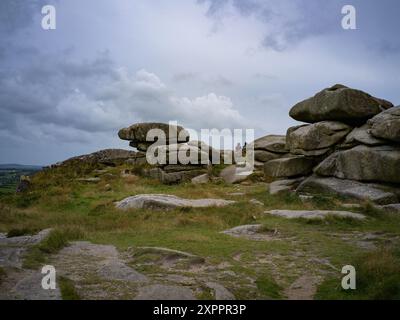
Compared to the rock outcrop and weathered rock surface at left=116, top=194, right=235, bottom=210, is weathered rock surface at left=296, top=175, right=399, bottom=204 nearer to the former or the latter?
weathered rock surface at left=116, top=194, right=235, bottom=210

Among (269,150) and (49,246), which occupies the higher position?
(269,150)

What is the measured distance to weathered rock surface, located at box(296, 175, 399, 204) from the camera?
2234 cm

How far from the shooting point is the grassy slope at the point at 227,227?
10719 mm

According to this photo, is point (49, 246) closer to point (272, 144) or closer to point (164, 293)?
point (164, 293)

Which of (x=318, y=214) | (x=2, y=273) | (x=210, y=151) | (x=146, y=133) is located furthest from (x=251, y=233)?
(x=146, y=133)

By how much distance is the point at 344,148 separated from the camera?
2691 centimetres

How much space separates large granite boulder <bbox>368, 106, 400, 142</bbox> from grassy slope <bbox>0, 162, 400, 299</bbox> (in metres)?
5.81

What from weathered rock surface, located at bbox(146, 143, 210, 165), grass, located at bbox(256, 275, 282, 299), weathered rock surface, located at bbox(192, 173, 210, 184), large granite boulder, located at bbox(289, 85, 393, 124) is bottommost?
grass, located at bbox(256, 275, 282, 299)

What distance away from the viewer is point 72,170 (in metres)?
42.0

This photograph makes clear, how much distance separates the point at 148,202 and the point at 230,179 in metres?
15.4

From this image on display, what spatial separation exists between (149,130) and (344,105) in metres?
24.9

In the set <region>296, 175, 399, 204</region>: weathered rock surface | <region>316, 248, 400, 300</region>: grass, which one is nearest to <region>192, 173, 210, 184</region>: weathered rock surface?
<region>296, 175, 399, 204</region>: weathered rock surface
